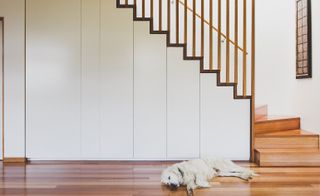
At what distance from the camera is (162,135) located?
4.80 m

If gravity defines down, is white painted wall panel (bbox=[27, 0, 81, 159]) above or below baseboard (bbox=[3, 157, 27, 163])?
above

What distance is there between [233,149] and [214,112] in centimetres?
51

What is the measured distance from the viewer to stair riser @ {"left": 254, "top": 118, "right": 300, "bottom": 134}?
4.91 metres

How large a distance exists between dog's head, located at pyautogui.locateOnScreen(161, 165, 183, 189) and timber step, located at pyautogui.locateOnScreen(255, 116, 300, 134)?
1494 millimetres

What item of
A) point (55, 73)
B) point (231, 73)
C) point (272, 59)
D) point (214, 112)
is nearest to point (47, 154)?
point (55, 73)

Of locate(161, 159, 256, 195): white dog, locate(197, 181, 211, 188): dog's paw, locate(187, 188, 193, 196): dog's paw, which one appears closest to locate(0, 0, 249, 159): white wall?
locate(161, 159, 256, 195): white dog

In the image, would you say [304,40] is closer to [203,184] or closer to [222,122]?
[222,122]

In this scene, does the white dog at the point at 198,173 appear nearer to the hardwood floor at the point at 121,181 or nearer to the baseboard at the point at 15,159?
the hardwood floor at the point at 121,181

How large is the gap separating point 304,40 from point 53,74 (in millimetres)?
3320

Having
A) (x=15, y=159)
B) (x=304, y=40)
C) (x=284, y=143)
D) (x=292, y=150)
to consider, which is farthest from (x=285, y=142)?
(x=15, y=159)

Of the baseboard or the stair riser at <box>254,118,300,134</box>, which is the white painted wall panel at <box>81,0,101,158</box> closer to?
the baseboard

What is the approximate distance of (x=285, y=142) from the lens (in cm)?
477

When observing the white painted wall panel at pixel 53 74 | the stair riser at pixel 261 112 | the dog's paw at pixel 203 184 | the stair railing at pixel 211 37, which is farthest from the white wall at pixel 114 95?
the dog's paw at pixel 203 184

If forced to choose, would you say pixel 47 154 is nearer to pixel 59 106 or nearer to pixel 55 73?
pixel 59 106
